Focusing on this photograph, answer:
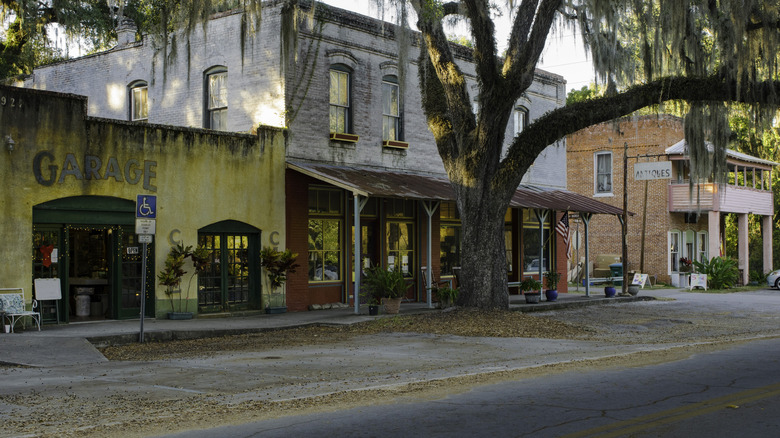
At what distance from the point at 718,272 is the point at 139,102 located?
24981mm

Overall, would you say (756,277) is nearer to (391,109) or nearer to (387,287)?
(391,109)

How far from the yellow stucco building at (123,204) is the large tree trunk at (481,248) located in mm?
4746

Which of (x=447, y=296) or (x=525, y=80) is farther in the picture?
(x=447, y=296)

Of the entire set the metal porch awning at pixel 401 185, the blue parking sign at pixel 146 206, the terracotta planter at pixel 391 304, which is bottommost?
the terracotta planter at pixel 391 304

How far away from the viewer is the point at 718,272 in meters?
35.6

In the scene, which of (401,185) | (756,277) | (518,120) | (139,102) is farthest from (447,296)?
(756,277)

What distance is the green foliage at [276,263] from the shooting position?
19.8 meters

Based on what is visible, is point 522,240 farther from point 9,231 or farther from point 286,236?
point 9,231

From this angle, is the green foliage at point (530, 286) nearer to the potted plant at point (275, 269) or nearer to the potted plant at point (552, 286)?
the potted plant at point (552, 286)

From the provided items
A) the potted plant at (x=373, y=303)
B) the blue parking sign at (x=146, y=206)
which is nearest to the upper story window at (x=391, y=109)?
the potted plant at (x=373, y=303)

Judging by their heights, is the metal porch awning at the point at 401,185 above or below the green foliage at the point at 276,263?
above

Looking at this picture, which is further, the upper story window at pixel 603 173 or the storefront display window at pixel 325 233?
the upper story window at pixel 603 173

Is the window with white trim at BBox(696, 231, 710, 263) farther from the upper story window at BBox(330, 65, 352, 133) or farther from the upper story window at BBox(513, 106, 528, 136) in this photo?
the upper story window at BBox(330, 65, 352, 133)

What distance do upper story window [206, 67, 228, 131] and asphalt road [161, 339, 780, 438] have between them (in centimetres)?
1395
